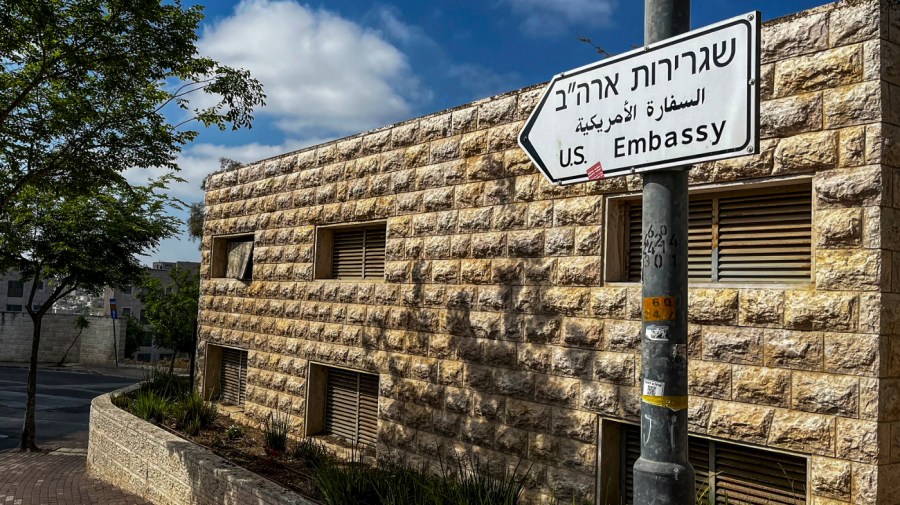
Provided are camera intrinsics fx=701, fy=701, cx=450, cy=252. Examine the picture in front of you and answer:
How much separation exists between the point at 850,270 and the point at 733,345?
1.07 meters

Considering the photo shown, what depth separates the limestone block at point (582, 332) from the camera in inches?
264

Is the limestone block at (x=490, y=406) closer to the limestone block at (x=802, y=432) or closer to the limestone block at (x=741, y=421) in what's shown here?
the limestone block at (x=741, y=421)

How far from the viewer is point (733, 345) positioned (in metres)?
5.70

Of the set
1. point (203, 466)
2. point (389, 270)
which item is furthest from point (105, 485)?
point (389, 270)

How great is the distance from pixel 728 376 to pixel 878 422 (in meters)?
1.12

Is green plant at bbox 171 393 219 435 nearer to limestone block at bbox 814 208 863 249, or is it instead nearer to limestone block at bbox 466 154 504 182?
limestone block at bbox 466 154 504 182

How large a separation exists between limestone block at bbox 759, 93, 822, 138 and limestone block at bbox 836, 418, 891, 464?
2.20m

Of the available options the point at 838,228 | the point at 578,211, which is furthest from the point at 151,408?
the point at 838,228

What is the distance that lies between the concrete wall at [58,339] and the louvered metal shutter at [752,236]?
39.4 metres

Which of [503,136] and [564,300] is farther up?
[503,136]

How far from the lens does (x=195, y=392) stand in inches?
548

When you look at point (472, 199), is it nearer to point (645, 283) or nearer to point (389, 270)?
point (389, 270)

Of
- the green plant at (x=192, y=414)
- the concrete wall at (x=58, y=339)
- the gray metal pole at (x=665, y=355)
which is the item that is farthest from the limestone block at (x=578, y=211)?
the concrete wall at (x=58, y=339)

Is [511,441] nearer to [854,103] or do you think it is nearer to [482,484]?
[482,484]
